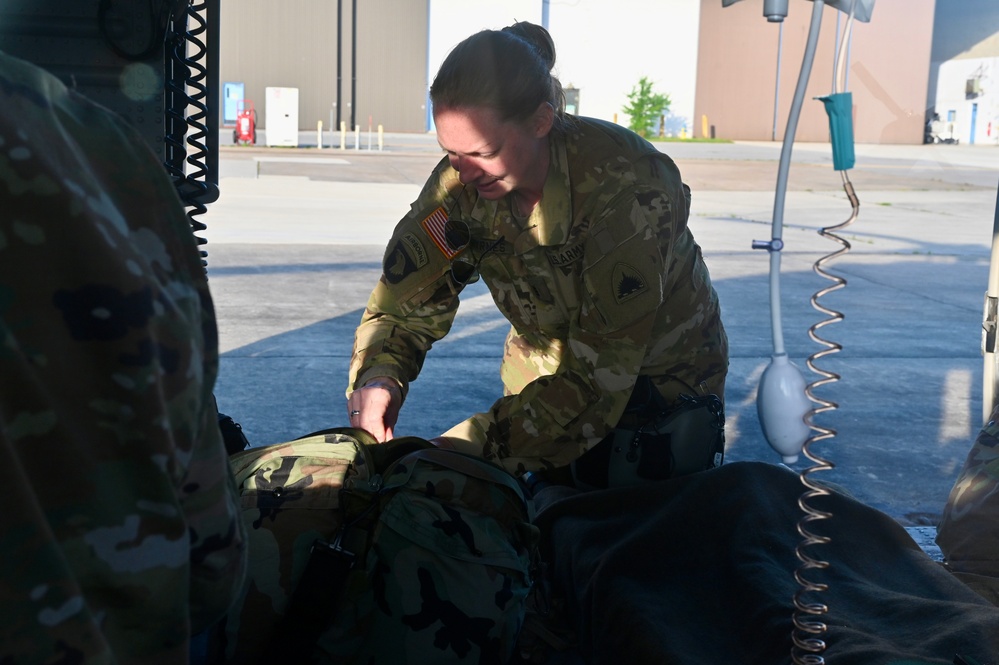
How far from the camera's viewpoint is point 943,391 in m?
4.15

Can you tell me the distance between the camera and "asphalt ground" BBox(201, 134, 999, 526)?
3467mm

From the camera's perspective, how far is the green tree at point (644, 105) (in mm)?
29469

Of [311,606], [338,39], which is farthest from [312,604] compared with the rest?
[338,39]

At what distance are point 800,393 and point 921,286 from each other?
4048 mm

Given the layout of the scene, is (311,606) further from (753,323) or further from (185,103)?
(753,323)

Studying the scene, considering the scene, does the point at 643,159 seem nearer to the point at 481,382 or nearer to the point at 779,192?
the point at 779,192

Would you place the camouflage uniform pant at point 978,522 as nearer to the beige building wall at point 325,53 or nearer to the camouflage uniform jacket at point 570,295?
the camouflage uniform jacket at point 570,295

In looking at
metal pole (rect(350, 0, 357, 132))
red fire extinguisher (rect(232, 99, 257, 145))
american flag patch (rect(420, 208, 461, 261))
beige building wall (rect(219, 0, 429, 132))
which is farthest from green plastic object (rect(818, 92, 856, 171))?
metal pole (rect(350, 0, 357, 132))

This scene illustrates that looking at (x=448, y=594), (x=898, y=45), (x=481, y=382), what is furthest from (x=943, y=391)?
(x=448, y=594)

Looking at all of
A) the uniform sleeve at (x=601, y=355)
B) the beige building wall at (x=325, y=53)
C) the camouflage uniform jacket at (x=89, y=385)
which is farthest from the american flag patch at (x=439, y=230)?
the beige building wall at (x=325, y=53)

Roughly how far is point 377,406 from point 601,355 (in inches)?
19.1

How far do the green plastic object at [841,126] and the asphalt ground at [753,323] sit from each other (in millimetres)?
1388

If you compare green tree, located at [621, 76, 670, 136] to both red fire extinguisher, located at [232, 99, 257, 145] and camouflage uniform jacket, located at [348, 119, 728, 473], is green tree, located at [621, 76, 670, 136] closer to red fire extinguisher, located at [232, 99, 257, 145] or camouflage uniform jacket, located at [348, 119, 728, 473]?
red fire extinguisher, located at [232, 99, 257, 145]

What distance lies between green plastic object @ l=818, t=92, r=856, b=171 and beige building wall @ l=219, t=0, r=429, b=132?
27.5 m
